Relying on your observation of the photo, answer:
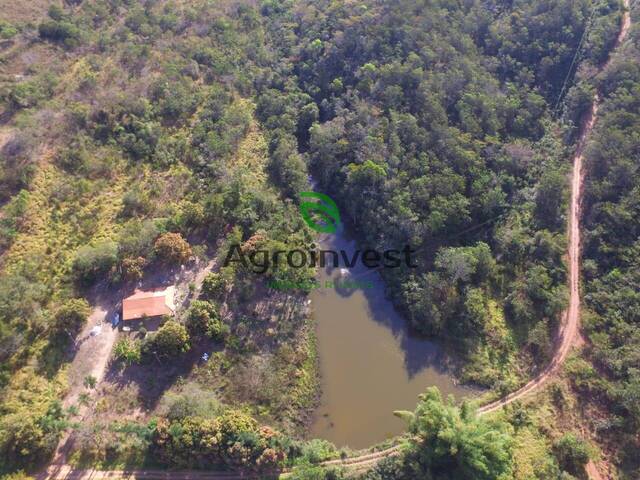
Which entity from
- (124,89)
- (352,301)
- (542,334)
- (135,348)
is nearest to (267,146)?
(124,89)

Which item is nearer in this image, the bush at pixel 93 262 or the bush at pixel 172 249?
the bush at pixel 93 262

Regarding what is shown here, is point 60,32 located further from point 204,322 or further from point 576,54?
point 576,54

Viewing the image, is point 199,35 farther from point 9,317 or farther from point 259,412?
point 259,412

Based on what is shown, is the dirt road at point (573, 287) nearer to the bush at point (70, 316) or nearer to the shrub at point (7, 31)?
the bush at point (70, 316)

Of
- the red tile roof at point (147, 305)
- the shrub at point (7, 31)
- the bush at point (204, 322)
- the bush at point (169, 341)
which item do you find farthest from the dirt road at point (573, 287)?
the shrub at point (7, 31)

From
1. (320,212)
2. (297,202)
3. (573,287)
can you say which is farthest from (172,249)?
(573,287)

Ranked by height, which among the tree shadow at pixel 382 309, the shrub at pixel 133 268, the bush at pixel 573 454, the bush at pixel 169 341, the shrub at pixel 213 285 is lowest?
the bush at pixel 573 454
